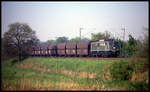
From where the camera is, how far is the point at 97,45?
2898cm

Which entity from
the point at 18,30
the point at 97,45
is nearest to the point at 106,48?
the point at 97,45

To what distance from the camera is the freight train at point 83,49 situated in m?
27.0

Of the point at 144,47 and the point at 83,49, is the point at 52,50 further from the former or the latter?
the point at 144,47

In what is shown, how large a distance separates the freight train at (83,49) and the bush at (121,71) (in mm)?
9327

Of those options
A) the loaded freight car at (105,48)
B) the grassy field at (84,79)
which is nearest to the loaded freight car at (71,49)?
the loaded freight car at (105,48)

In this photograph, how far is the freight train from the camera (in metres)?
27.0

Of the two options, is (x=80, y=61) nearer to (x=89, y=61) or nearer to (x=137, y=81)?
(x=89, y=61)

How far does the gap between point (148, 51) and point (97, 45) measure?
15280 mm

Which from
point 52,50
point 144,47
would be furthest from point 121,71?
point 52,50

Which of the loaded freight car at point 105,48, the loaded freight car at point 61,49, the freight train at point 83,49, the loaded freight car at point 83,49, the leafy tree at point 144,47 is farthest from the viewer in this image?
the loaded freight car at point 61,49

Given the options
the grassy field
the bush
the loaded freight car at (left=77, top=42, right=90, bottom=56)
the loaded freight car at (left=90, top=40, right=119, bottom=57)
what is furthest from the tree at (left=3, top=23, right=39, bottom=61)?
the bush

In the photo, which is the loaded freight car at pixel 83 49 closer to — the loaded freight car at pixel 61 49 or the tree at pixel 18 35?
the loaded freight car at pixel 61 49

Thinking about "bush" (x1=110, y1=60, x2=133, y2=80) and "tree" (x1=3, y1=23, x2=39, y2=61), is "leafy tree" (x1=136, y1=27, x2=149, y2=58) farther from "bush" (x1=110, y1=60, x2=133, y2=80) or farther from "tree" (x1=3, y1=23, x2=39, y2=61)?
"tree" (x1=3, y1=23, x2=39, y2=61)

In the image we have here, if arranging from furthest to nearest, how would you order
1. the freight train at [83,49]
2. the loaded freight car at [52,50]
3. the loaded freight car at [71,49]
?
the loaded freight car at [52,50]
the loaded freight car at [71,49]
the freight train at [83,49]
